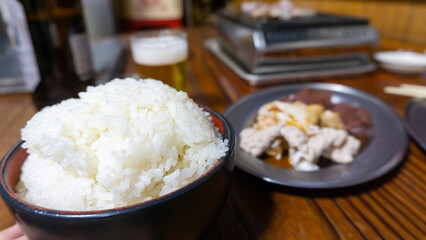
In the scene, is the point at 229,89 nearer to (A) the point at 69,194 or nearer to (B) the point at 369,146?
(B) the point at 369,146

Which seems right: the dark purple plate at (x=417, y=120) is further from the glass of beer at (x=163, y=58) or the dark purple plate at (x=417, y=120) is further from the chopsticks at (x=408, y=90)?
the glass of beer at (x=163, y=58)

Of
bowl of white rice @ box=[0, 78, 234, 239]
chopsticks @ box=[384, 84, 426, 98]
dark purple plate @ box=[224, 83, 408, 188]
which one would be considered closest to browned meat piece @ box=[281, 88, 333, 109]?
dark purple plate @ box=[224, 83, 408, 188]

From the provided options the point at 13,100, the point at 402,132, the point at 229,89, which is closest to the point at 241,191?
the point at 402,132

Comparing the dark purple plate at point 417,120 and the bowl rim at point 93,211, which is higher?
the bowl rim at point 93,211

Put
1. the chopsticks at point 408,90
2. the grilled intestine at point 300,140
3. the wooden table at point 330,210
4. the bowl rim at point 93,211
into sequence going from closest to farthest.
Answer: the bowl rim at point 93,211 < the wooden table at point 330,210 < the grilled intestine at point 300,140 < the chopsticks at point 408,90

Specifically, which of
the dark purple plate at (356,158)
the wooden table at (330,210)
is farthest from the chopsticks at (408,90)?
the wooden table at (330,210)

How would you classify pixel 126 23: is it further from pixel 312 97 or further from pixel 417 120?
pixel 417 120

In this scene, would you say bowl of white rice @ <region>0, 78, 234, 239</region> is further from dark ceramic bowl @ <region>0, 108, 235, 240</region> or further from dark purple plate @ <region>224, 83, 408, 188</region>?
dark purple plate @ <region>224, 83, 408, 188</region>
